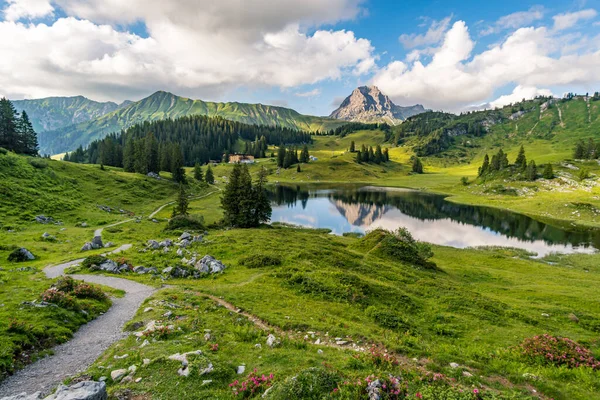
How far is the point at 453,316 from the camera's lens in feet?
70.9

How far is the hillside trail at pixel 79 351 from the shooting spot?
10.9 metres

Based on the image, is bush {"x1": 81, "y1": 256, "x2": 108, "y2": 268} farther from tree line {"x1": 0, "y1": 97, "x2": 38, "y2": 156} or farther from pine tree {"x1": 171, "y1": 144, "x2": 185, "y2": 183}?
pine tree {"x1": 171, "y1": 144, "x2": 185, "y2": 183}

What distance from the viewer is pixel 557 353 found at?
A: 15.2 metres

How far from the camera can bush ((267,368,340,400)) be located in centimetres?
917

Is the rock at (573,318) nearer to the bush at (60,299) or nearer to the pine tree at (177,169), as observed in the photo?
the bush at (60,299)

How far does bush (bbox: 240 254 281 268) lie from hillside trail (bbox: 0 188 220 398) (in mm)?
9989

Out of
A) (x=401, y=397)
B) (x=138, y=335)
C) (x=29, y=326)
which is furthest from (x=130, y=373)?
(x=401, y=397)

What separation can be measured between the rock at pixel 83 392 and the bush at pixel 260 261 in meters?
20.7

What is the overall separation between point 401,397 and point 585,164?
192716 millimetres

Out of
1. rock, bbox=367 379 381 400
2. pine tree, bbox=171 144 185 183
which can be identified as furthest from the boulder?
pine tree, bbox=171 144 185 183

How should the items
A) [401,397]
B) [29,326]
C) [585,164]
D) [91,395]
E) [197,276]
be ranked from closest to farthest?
1. [91,395]
2. [401,397]
3. [29,326]
4. [197,276]
5. [585,164]

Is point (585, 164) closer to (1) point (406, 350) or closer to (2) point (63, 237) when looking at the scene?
(1) point (406, 350)

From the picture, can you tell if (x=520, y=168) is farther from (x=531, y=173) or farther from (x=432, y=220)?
(x=432, y=220)

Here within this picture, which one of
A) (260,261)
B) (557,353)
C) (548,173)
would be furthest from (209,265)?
(548,173)
